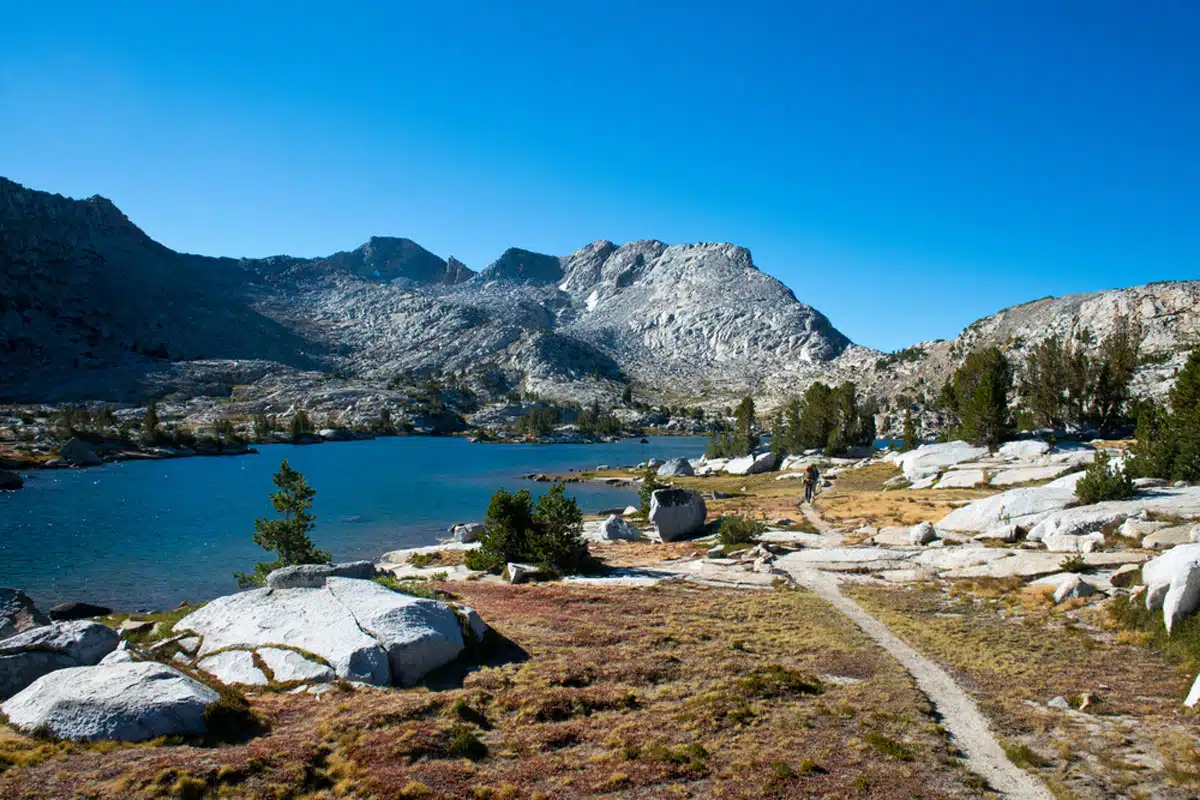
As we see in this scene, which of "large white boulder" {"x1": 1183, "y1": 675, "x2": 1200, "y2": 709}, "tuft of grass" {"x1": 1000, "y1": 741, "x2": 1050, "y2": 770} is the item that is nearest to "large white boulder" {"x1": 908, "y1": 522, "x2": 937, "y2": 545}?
"large white boulder" {"x1": 1183, "y1": 675, "x2": 1200, "y2": 709}

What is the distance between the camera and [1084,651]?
728 inches

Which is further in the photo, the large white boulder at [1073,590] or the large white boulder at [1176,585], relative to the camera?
the large white boulder at [1073,590]

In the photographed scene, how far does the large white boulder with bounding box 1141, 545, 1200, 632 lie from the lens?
17.3m

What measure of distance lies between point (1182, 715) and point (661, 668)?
11.7 m

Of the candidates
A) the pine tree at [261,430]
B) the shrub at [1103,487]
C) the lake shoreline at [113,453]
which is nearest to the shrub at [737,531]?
the shrub at [1103,487]

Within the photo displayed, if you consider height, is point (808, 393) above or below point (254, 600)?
above

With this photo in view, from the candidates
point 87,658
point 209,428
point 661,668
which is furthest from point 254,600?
point 209,428

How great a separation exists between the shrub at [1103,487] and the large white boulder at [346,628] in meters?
33.1

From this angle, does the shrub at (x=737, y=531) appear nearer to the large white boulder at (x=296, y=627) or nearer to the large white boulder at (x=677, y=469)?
the large white boulder at (x=296, y=627)

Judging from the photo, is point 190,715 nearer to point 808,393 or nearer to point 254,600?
point 254,600

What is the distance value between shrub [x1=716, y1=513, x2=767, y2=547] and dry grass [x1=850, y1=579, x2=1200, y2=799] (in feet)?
50.1

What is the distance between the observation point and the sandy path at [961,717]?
11.6 m

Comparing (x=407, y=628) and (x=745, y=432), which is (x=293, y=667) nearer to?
(x=407, y=628)

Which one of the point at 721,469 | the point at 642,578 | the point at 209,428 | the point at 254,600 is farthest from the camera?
the point at 209,428
